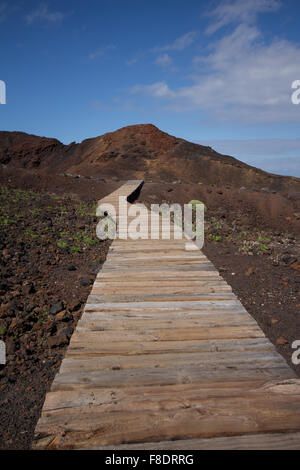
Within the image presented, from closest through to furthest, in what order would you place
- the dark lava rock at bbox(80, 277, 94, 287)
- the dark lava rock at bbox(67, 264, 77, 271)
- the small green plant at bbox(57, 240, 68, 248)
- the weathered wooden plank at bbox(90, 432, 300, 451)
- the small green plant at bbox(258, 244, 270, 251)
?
the weathered wooden plank at bbox(90, 432, 300, 451)
the dark lava rock at bbox(80, 277, 94, 287)
the dark lava rock at bbox(67, 264, 77, 271)
the small green plant at bbox(57, 240, 68, 248)
the small green plant at bbox(258, 244, 270, 251)

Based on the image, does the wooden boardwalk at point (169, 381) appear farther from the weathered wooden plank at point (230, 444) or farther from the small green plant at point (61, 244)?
the small green plant at point (61, 244)

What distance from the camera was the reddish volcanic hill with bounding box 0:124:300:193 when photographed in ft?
81.5

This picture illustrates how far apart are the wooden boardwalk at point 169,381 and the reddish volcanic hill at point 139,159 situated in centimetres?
2103

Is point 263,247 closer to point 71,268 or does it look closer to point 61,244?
point 71,268

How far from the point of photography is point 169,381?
189cm

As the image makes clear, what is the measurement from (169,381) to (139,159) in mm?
28430

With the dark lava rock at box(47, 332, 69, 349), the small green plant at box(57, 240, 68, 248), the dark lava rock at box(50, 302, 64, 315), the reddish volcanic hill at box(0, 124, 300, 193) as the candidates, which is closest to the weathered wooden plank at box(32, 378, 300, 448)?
the dark lava rock at box(47, 332, 69, 349)

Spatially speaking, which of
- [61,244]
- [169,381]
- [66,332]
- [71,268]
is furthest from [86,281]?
[169,381]

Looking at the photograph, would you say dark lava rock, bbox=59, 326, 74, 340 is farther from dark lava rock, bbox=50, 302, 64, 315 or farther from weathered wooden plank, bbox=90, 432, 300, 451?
weathered wooden plank, bbox=90, 432, 300, 451

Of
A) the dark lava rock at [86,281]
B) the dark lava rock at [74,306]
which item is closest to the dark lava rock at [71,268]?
the dark lava rock at [86,281]

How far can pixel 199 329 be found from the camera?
2.47 m

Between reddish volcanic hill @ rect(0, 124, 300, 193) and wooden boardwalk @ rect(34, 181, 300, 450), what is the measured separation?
69.0 feet

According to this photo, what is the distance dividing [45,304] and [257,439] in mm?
3586

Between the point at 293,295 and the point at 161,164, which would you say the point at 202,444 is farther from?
the point at 161,164
